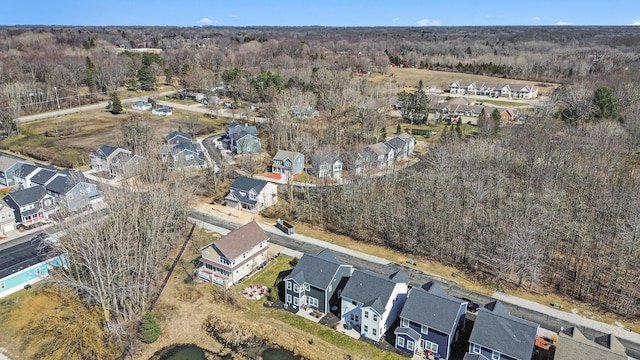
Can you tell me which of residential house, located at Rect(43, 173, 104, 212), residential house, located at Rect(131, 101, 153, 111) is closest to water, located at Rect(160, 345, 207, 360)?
residential house, located at Rect(43, 173, 104, 212)

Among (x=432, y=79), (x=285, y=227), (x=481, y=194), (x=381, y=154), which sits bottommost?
(x=285, y=227)

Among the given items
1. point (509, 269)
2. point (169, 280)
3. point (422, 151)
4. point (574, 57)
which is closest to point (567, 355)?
point (509, 269)

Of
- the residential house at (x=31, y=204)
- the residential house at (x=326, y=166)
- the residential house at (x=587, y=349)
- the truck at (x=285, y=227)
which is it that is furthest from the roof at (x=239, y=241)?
the residential house at (x=587, y=349)

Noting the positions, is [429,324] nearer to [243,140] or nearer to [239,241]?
[239,241]

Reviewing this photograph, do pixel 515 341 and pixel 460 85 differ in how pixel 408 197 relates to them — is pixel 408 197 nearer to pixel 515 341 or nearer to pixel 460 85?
pixel 515 341

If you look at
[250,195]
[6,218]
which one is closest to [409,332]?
[250,195]

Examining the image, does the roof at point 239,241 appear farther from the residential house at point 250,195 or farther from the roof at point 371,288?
→ the residential house at point 250,195
